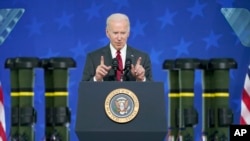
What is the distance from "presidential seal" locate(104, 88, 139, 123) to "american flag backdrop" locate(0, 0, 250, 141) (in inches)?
110

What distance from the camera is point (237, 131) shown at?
21.5ft

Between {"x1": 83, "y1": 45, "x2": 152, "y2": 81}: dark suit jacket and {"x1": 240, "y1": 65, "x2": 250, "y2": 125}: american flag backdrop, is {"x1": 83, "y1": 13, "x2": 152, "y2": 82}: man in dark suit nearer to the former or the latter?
{"x1": 83, "y1": 45, "x2": 152, "y2": 81}: dark suit jacket

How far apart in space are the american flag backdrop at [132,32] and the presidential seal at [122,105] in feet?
9.17

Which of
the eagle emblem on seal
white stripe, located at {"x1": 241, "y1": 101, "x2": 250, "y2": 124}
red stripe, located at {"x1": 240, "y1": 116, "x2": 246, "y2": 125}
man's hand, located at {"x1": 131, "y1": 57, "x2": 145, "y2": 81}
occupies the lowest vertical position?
red stripe, located at {"x1": 240, "y1": 116, "x2": 246, "y2": 125}

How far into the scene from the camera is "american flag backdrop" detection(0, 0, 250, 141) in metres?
8.92

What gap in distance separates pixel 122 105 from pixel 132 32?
2.93 m

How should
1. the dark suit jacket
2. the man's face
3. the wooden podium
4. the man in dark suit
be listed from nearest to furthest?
the wooden podium, the man in dark suit, the man's face, the dark suit jacket

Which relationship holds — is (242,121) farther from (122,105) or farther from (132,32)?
(122,105)

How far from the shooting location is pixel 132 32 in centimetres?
897

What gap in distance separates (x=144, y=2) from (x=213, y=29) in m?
0.86

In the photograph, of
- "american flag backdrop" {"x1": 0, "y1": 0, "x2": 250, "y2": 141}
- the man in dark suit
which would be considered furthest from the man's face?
"american flag backdrop" {"x1": 0, "y1": 0, "x2": 250, "y2": 141}

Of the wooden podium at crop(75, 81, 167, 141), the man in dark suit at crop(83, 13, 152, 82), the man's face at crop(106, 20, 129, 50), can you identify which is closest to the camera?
the wooden podium at crop(75, 81, 167, 141)

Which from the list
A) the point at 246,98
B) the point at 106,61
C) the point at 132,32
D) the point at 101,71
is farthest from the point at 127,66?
the point at 246,98

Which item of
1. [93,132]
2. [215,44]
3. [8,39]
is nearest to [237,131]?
[93,132]
